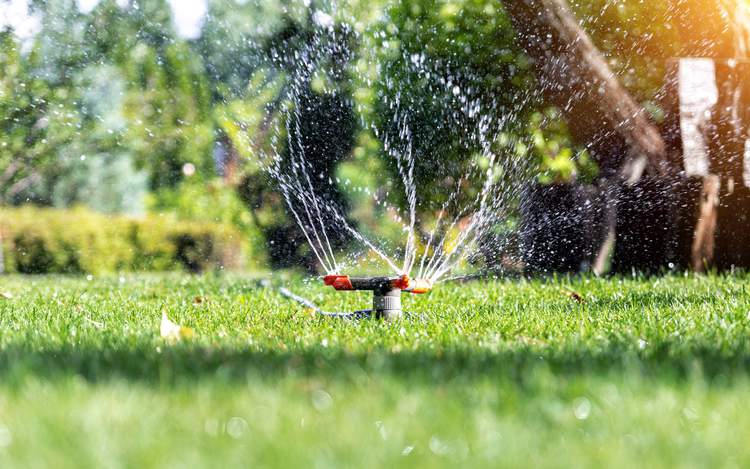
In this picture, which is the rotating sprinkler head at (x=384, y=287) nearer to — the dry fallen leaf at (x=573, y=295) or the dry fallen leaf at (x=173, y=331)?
the dry fallen leaf at (x=173, y=331)

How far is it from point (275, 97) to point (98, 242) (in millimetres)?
4278

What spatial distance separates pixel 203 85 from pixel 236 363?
13.3 metres

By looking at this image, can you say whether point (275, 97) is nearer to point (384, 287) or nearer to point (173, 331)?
point (384, 287)

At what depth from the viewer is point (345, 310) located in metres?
4.17

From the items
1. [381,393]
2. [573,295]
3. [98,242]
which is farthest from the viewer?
[98,242]

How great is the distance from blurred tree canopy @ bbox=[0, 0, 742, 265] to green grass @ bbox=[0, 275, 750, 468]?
4847 millimetres

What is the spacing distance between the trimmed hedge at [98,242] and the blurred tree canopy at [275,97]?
109cm

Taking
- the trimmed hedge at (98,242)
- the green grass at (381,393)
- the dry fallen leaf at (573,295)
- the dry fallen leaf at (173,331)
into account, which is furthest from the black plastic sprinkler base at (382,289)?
the trimmed hedge at (98,242)

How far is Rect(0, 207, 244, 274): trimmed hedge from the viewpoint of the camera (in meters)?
11.4

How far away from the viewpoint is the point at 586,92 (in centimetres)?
745

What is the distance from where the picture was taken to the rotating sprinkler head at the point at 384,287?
10.6 feet

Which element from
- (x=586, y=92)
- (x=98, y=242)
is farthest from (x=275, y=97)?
(x=586, y=92)

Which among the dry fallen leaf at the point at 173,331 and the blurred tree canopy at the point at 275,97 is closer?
the dry fallen leaf at the point at 173,331

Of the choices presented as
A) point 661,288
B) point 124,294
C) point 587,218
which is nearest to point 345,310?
point 124,294
